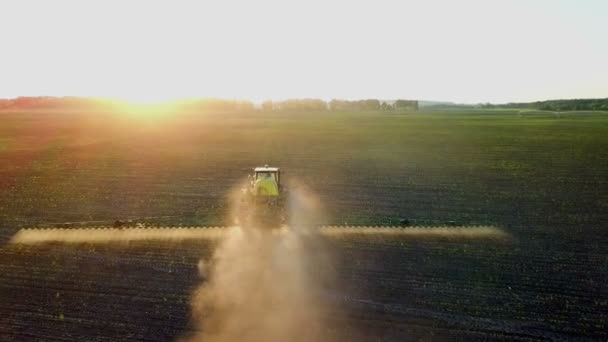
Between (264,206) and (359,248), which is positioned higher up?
(264,206)

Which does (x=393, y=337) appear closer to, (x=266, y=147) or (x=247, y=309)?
(x=247, y=309)

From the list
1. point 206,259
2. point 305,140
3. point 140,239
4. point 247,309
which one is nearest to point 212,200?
point 140,239

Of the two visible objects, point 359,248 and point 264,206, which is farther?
point 264,206

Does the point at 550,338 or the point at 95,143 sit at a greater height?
the point at 95,143

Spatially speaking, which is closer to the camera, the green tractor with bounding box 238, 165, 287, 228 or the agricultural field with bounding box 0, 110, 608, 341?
the agricultural field with bounding box 0, 110, 608, 341
